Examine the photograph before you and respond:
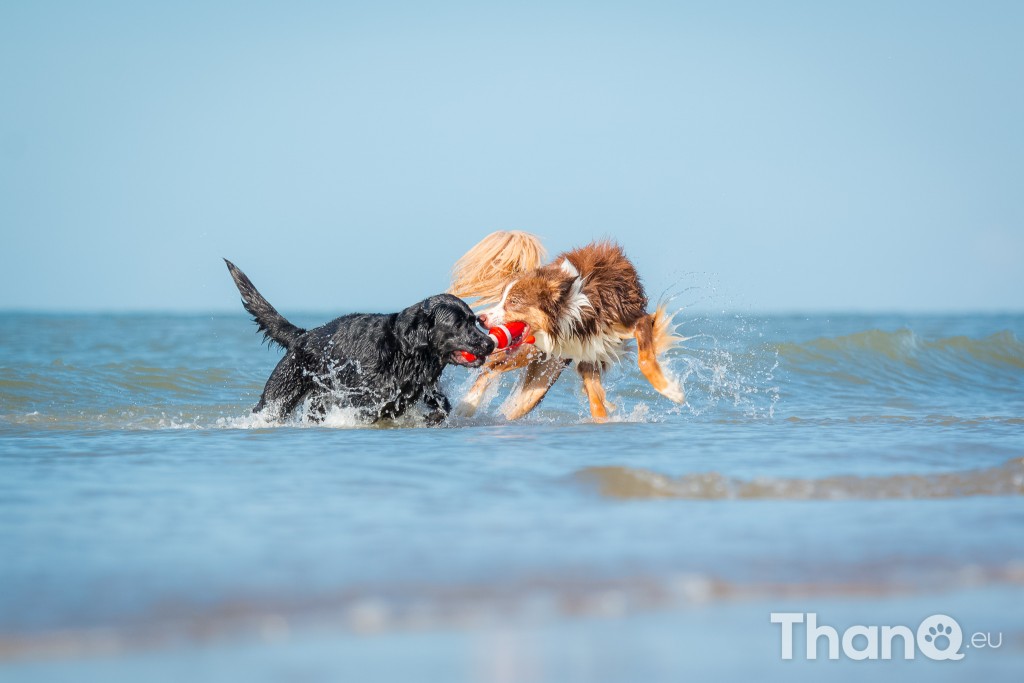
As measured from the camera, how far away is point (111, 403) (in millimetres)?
9742

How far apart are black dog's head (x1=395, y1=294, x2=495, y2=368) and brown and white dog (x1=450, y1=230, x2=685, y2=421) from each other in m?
0.17

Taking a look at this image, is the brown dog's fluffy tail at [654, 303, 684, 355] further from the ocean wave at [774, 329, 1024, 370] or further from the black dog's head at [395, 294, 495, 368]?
the ocean wave at [774, 329, 1024, 370]

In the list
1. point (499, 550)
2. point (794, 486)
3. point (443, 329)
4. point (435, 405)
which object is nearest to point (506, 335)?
point (443, 329)

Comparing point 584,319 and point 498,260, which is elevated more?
point 498,260

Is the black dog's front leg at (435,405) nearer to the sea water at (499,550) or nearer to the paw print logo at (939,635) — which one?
the sea water at (499,550)

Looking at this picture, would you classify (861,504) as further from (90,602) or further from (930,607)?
(90,602)

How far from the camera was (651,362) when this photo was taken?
7363 mm

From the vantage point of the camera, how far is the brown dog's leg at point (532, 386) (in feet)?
25.9

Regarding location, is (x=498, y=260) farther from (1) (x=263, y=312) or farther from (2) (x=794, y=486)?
(2) (x=794, y=486)

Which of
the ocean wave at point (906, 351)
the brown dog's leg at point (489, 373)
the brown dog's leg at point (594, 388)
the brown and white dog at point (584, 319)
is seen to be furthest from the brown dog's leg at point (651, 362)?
the ocean wave at point (906, 351)

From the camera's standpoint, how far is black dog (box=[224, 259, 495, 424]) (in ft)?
23.8

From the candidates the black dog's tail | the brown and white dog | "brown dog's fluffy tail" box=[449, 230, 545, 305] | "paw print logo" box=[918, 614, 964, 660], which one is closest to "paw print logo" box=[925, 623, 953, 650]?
"paw print logo" box=[918, 614, 964, 660]

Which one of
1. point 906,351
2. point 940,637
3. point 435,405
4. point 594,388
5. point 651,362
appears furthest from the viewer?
point 906,351

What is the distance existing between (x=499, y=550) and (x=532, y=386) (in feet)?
15.0
